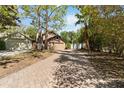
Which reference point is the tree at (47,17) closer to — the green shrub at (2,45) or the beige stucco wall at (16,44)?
the beige stucco wall at (16,44)

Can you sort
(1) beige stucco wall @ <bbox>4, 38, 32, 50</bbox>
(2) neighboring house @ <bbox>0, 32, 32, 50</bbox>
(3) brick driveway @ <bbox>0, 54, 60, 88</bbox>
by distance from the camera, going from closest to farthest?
(3) brick driveway @ <bbox>0, 54, 60, 88</bbox> < (2) neighboring house @ <bbox>0, 32, 32, 50</bbox> < (1) beige stucco wall @ <bbox>4, 38, 32, 50</bbox>

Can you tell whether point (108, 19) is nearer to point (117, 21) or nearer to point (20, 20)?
point (117, 21)

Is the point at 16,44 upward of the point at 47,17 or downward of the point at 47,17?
downward

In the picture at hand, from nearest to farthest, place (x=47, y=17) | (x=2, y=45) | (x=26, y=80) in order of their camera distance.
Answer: (x=26, y=80)
(x=47, y=17)
(x=2, y=45)

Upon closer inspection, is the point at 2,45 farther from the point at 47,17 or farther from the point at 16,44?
the point at 47,17

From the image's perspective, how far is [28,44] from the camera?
1925cm

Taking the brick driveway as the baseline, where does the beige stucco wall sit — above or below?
above

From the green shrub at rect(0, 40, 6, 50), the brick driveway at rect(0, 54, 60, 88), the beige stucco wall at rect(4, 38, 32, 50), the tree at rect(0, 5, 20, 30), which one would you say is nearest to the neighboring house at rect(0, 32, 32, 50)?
the beige stucco wall at rect(4, 38, 32, 50)

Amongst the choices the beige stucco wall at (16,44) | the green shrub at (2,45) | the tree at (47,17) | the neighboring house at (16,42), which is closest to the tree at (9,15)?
the tree at (47,17)

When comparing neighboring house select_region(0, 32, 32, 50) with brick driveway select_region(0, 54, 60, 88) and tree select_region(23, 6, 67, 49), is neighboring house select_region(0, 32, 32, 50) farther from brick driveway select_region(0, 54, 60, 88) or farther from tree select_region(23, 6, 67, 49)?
brick driveway select_region(0, 54, 60, 88)

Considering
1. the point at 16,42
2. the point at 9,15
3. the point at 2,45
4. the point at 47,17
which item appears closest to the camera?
the point at 9,15

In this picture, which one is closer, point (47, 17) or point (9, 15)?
point (9, 15)

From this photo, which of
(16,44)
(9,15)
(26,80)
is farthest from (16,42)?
(26,80)
